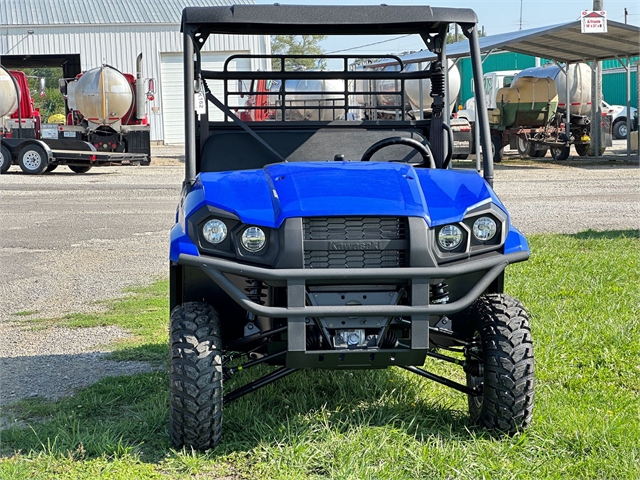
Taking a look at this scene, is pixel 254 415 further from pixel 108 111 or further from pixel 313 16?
pixel 108 111

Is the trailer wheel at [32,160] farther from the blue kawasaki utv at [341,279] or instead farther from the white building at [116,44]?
the blue kawasaki utv at [341,279]

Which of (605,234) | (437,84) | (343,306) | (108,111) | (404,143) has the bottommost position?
(605,234)

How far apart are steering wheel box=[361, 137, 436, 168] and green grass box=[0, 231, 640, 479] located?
3.90 ft

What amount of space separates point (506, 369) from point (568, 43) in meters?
20.1

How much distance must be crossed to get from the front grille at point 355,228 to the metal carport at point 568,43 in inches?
652

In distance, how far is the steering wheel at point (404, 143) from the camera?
4.61 m

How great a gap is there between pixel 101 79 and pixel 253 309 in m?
19.8

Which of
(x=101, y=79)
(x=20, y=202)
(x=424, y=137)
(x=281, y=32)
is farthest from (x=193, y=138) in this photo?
(x=101, y=79)

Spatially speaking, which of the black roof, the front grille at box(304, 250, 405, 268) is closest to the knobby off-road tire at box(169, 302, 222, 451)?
the front grille at box(304, 250, 405, 268)

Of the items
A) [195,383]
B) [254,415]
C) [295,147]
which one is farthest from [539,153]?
[195,383]

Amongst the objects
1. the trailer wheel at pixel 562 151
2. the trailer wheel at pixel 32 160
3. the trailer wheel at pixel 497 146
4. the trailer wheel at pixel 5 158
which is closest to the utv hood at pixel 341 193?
the trailer wheel at pixel 32 160

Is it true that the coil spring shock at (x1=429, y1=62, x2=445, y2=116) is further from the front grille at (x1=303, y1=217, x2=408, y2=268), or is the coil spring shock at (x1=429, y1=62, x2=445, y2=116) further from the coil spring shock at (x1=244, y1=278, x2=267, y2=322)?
the coil spring shock at (x1=244, y1=278, x2=267, y2=322)

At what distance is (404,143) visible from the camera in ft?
15.2

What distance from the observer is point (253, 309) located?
356 centimetres
